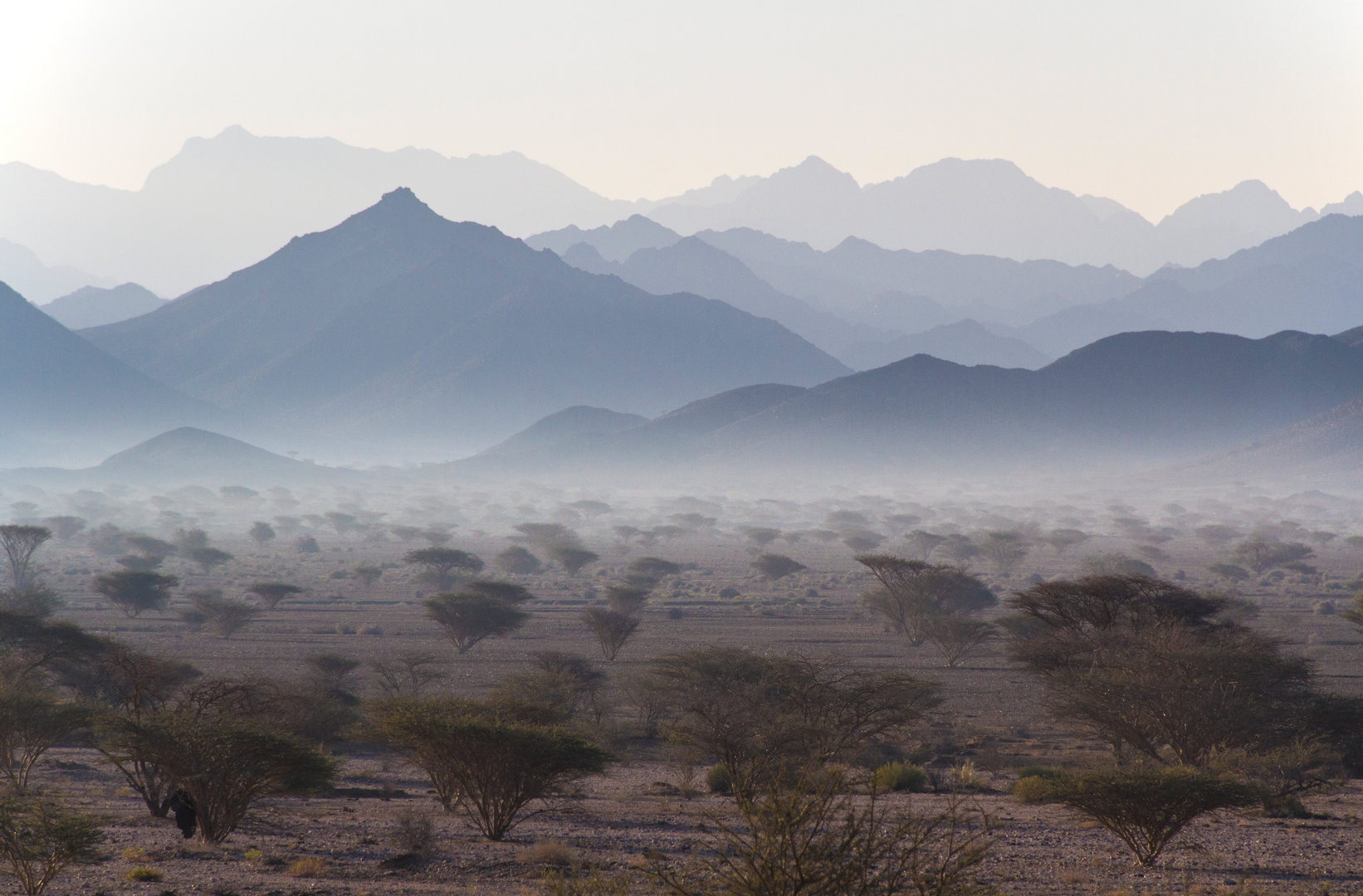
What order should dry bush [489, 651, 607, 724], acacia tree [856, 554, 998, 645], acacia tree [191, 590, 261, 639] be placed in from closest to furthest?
1. dry bush [489, 651, 607, 724]
2. acacia tree [191, 590, 261, 639]
3. acacia tree [856, 554, 998, 645]

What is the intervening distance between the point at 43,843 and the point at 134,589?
134 feet

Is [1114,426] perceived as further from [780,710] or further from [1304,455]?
[780,710]

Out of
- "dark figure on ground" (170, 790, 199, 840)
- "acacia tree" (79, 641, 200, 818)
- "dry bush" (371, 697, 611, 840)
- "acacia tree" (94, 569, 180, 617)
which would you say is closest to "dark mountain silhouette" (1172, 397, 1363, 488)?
"acacia tree" (94, 569, 180, 617)

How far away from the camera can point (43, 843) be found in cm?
1133

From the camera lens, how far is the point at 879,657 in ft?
127

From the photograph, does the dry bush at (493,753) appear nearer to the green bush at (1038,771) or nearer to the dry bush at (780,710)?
the dry bush at (780,710)

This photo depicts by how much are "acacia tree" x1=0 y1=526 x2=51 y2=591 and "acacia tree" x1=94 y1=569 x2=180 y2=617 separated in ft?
46.3

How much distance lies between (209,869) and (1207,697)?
59.0ft

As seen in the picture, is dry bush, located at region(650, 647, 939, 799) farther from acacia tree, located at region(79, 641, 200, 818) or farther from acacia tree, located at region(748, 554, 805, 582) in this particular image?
acacia tree, located at region(748, 554, 805, 582)

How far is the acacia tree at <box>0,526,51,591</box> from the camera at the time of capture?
58219mm

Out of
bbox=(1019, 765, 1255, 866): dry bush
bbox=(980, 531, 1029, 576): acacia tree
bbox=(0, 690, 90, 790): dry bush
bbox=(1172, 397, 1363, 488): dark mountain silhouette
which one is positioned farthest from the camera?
bbox=(1172, 397, 1363, 488): dark mountain silhouette

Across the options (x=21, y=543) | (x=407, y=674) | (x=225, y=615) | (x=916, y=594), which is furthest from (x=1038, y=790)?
(x=21, y=543)

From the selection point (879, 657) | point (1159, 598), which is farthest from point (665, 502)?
point (1159, 598)

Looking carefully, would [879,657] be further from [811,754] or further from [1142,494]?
[1142,494]
